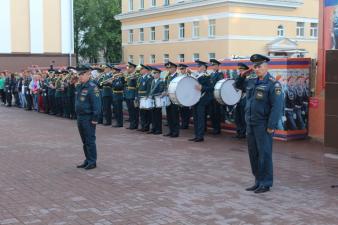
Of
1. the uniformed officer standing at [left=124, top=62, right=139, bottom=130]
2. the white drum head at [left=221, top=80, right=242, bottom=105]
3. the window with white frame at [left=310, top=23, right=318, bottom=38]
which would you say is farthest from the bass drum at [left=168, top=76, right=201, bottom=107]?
the window with white frame at [left=310, top=23, right=318, bottom=38]

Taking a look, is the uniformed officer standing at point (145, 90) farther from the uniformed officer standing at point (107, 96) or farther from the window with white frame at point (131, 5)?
the window with white frame at point (131, 5)

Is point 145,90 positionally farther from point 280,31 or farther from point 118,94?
point 280,31

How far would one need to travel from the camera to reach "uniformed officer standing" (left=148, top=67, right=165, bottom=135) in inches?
559

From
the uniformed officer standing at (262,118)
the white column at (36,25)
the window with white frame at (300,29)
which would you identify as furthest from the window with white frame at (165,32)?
the uniformed officer standing at (262,118)

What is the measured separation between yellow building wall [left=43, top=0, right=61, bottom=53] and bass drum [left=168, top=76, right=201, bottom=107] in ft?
104

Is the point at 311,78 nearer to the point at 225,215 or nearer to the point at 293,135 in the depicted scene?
the point at 293,135

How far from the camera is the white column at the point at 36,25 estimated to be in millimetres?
42188

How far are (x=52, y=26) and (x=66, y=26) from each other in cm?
113

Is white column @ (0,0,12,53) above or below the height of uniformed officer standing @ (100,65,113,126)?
above

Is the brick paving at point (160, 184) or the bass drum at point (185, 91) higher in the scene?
the bass drum at point (185, 91)

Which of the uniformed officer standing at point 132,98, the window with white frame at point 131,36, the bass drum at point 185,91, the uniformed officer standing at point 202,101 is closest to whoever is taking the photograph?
the bass drum at point 185,91

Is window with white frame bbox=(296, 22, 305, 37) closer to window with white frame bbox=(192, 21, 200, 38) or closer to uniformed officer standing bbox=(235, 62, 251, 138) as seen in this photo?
window with white frame bbox=(192, 21, 200, 38)

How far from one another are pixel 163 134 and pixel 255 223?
8232 millimetres

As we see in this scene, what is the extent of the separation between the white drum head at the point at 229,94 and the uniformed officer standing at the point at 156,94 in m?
1.82
